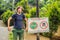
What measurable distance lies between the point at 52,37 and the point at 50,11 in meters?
1.31

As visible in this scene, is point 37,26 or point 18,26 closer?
point 18,26

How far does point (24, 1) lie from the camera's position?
72.5 ft

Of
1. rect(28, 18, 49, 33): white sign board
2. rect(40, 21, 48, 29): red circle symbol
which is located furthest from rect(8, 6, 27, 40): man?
rect(40, 21, 48, 29): red circle symbol

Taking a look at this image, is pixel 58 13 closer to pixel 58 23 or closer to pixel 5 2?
pixel 58 23

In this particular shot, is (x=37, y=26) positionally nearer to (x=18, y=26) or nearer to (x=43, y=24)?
(x=43, y=24)

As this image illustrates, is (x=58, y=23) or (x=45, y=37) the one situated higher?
(x=58, y=23)

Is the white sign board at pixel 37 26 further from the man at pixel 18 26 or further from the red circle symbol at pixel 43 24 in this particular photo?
the man at pixel 18 26

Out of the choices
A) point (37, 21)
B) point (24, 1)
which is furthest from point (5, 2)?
point (37, 21)

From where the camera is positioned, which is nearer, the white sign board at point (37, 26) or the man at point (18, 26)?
the man at point (18, 26)

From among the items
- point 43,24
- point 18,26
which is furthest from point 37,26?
point 18,26

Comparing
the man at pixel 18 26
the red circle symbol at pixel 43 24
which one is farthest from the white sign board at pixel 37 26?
the man at pixel 18 26

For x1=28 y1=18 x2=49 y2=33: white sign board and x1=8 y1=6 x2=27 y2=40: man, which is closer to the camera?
x1=8 y1=6 x2=27 y2=40: man

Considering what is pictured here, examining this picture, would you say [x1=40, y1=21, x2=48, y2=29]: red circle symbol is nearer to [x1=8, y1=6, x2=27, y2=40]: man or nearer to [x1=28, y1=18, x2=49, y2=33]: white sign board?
[x1=28, y1=18, x2=49, y2=33]: white sign board

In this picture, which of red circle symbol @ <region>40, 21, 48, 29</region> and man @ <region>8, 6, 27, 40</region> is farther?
red circle symbol @ <region>40, 21, 48, 29</region>
